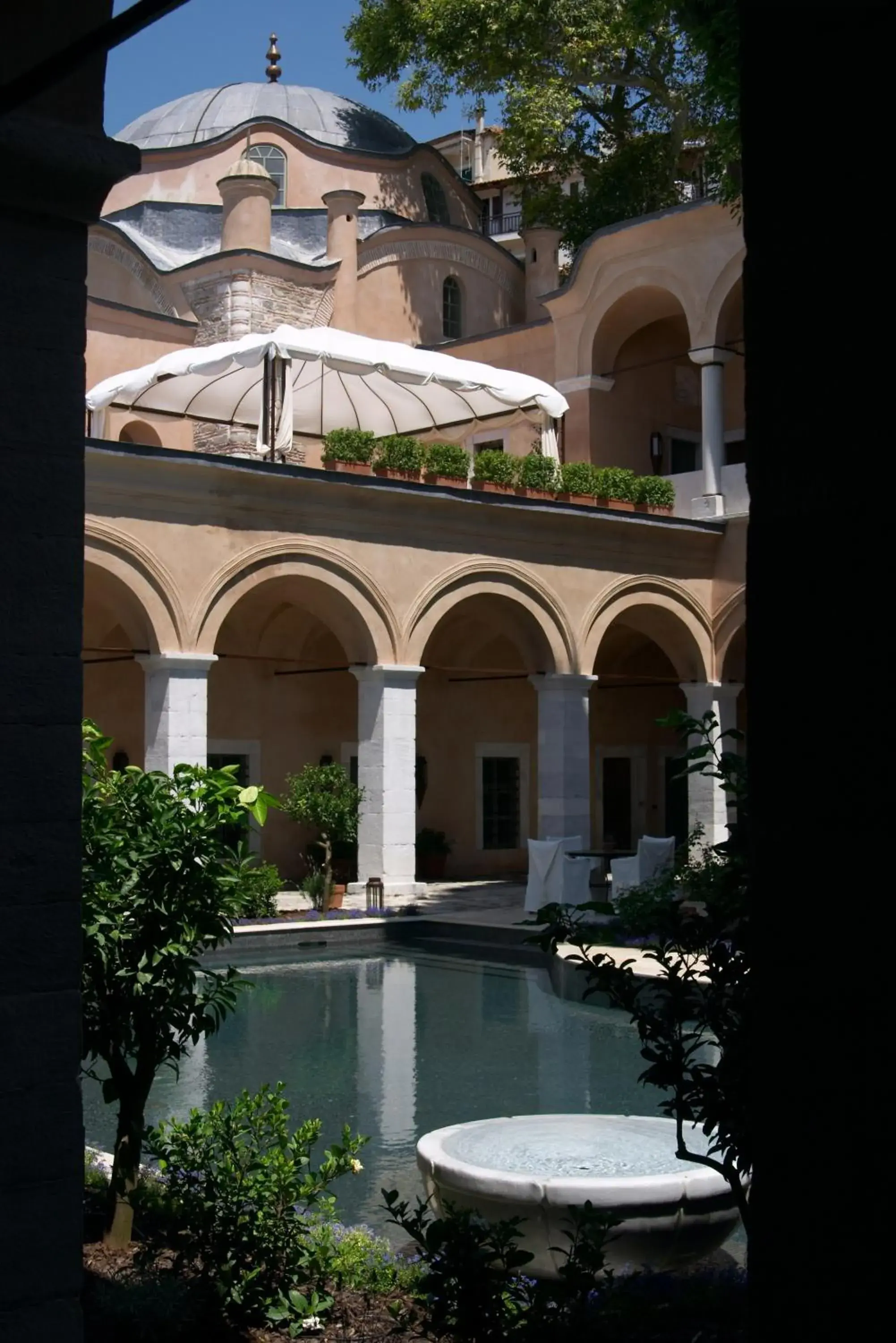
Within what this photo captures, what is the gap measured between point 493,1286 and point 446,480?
1620 centimetres

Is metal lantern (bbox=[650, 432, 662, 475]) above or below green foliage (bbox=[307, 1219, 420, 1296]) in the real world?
above

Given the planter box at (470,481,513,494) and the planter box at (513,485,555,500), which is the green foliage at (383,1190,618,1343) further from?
the planter box at (513,485,555,500)

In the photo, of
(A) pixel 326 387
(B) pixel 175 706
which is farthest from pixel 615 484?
(B) pixel 175 706

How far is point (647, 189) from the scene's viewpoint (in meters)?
27.9

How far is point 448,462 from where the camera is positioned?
1986 centimetres

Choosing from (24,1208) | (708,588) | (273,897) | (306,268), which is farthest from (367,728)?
(24,1208)

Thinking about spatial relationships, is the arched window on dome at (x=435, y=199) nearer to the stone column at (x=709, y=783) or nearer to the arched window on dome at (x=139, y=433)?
the arched window on dome at (x=139, y=433)

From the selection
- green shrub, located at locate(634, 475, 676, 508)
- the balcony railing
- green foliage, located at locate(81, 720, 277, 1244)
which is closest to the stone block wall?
green shrub, located at locate(634, 475, 676, 508)

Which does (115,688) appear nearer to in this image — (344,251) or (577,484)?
(577,484)

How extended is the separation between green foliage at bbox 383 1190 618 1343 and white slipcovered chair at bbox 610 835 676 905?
12723mm

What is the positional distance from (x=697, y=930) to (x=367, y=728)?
1573 centimetres

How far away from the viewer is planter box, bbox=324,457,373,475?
1923 cm

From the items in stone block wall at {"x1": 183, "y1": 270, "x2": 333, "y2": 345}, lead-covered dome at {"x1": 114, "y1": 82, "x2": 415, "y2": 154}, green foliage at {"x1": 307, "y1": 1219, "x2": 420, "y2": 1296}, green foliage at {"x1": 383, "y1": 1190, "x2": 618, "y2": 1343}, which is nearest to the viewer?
green foliage at {"x1": 383, "y1": 1190, "x2": 618, "y2": 1343}

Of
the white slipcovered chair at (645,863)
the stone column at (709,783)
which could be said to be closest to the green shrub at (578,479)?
the stone column at (709,783)
